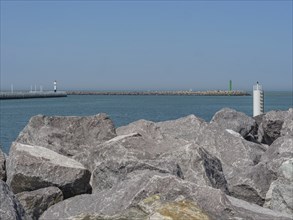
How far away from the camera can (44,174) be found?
347 inches

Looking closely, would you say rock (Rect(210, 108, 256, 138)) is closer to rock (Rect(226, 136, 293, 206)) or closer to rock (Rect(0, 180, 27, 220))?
rock (Rect(226, 136, 293, 206))

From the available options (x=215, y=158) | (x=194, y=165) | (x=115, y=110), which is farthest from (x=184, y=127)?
(x=115, y=110)

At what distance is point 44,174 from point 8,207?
3008 mm

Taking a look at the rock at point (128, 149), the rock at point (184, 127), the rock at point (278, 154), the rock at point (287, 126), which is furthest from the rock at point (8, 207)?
the rock at point (287, 126)

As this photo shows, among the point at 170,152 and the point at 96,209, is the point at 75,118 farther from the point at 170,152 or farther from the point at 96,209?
the point at 96,209

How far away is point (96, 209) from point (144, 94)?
165 meters

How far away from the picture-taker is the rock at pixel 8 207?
5723mm

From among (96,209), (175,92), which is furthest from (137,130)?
(175,92)

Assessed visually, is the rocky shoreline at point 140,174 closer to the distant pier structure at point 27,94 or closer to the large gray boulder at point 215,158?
the large gray boulder at point 215,158

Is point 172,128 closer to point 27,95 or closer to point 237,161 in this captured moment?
point 237,161

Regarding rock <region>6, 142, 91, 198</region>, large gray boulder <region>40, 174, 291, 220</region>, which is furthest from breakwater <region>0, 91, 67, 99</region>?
large gray boulder <region>40, 174, 291, 220</region>

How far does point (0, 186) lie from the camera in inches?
235

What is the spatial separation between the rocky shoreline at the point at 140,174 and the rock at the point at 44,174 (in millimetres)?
14

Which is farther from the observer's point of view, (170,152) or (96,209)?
(170,152)
